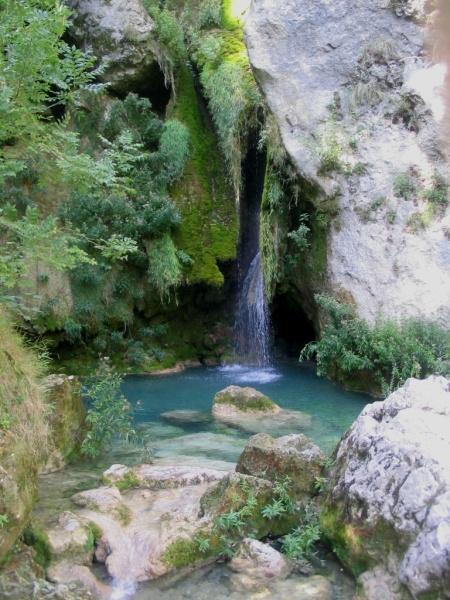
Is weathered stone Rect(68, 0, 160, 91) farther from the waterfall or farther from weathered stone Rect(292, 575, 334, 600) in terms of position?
weathered stone Rect(292, 575, 334, 600)

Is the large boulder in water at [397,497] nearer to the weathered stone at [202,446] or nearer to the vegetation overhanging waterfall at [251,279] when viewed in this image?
the weathered stone at [202,446]

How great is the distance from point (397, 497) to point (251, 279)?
33.2ft

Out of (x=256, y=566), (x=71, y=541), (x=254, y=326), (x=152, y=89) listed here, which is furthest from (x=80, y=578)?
(x=152, y=89)

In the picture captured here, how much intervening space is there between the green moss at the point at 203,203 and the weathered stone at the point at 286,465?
812 centimetres

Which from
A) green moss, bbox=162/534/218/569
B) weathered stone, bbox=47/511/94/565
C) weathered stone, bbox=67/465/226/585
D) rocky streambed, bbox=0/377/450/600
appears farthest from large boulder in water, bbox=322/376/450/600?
weathered stone, bbox=47/511/94/565

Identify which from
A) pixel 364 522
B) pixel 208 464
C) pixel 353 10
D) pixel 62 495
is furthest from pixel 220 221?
pixel 364 522

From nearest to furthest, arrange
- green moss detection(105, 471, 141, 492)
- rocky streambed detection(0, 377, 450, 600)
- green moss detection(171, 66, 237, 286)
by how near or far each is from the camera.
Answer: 1. rocky streambed detection(0, 377, 450, 600)
2. green moss detection(105, 471, 141, 492)
3. green moss detection(171, 66, 237, 286)

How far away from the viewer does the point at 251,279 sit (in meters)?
13.7

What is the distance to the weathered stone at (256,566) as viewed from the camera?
3820 millimetres

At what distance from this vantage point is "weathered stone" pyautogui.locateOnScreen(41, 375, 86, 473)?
18.6ft

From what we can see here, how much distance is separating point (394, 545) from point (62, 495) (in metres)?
2.77

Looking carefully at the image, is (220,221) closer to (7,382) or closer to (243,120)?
(243,120)

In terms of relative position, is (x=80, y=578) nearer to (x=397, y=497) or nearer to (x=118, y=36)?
(x=397, y=497)

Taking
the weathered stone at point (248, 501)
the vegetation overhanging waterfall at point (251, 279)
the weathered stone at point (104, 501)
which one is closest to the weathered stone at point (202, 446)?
the weathered stone at point (104, 501)
